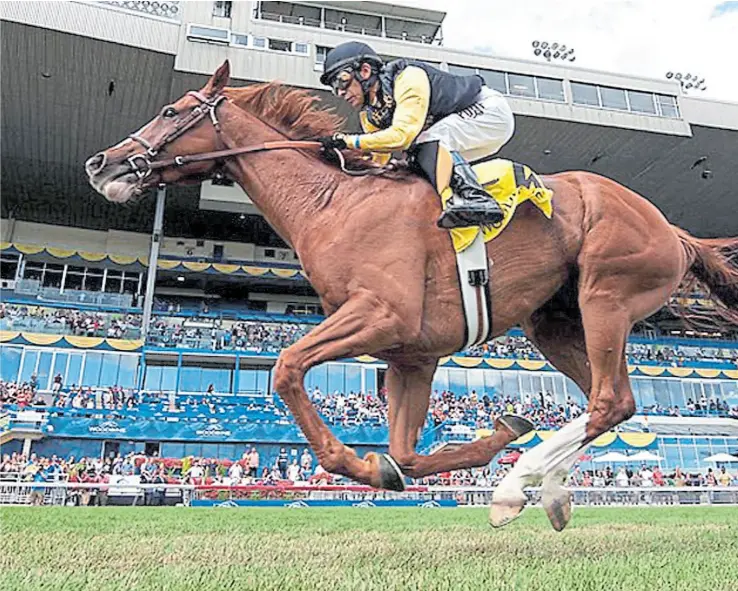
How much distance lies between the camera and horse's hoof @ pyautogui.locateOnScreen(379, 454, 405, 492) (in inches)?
132

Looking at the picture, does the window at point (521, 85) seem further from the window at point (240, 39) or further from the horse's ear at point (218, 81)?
the horse's ear at point (218, 81)

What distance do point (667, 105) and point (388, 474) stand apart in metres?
33.7

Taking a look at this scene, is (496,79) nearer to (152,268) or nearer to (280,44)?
(280,44)

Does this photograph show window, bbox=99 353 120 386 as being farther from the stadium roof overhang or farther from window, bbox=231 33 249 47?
window, bbox=231 33 249 47

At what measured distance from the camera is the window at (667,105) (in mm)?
32344

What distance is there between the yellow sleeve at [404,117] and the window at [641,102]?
3137cm

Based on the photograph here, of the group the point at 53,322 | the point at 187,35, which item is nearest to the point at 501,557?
the point at 187,35

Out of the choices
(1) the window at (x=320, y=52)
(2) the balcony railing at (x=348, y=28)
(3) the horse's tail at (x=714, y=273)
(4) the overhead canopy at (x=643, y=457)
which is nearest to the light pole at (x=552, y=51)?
(2) the balcony railing at (x=348, y=28)

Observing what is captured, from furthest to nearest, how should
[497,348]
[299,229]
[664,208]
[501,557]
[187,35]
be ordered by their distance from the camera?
[664,208] < [497,348] < [187,35] < [299,229] < [501,557]

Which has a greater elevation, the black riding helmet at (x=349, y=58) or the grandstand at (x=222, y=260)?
the grandstand at (x=222, y=260)

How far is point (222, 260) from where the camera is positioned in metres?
41.4

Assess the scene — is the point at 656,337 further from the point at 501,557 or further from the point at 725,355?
the point at 501,557

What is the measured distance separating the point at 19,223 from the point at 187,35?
70.2ft

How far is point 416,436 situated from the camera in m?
4.17
